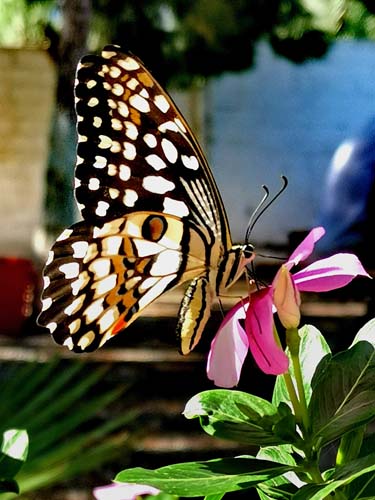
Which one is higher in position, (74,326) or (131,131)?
(131,131)

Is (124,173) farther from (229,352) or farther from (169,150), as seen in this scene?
(229,352)

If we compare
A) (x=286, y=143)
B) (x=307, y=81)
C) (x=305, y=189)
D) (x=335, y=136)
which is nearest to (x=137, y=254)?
(x=305, y=189)

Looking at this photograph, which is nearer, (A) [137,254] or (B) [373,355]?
(B) [373,355]

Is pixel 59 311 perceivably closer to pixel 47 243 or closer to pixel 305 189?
pixel 305 189

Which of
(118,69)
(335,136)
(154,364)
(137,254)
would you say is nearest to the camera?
(118,69)

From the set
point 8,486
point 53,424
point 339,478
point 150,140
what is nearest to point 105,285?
point 150,140

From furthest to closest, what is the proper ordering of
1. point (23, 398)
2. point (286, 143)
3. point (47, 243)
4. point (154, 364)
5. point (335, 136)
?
point (47, 243), point (286, 143), point (335, 136), point (154, 364), point (23, 398)

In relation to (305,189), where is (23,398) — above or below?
below

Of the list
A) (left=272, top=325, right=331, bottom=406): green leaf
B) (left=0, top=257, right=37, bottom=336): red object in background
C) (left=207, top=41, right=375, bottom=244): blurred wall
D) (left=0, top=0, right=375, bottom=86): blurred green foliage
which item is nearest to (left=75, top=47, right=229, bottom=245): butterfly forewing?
(left=272, top=325, right=331, bottom=406): green leaf
